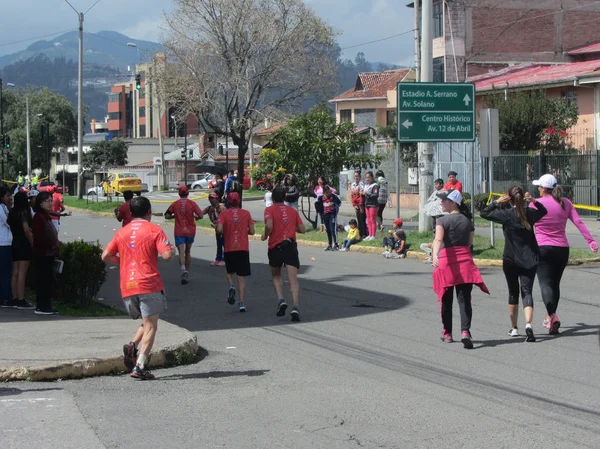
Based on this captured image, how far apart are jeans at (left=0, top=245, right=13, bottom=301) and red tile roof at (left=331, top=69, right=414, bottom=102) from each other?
5472cm

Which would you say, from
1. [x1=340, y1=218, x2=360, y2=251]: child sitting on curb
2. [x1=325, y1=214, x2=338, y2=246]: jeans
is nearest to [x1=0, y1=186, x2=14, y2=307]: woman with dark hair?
[x1=325, y1=214, x2=338, y2=246]: jeans

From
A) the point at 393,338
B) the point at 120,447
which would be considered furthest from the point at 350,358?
the point at 120,447

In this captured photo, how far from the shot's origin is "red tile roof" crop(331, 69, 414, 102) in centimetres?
6850

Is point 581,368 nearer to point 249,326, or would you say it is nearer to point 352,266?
point 249,326

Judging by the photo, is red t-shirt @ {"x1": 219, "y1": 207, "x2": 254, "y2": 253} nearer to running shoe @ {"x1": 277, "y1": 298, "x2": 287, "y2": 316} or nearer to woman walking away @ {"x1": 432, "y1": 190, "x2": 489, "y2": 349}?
running shoe @ {"x1": 277, "y1": 298, "x2": 287, "y2": 316}

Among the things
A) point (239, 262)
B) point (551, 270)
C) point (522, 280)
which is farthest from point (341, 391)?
point (239, 262)

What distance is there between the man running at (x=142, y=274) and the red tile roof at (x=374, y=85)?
193ft

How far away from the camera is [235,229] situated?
1307cm

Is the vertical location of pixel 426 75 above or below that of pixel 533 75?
below

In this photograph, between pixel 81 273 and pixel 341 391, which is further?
pixel 81 273

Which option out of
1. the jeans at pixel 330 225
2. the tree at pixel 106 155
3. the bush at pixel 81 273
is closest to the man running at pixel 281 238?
the bush at pixel 81 273

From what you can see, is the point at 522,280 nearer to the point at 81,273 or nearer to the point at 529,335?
the point at 529,335

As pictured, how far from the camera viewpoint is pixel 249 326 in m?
12.0

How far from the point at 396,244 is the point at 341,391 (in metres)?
12.6
